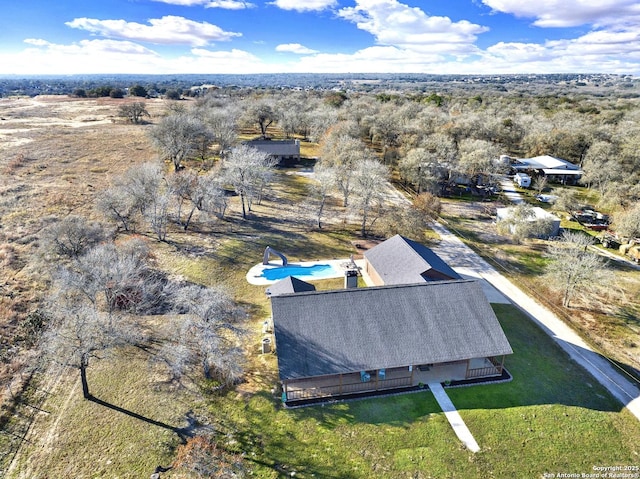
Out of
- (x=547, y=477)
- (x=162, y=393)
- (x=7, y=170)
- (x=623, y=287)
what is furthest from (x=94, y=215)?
(x=623, y=287)

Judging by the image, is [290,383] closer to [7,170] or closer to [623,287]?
[623,287]

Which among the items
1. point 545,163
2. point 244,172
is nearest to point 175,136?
point 244,172

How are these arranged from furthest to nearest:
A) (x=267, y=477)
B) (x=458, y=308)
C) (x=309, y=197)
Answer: (x=309, y=197), (x=458, y=308), (x=267, y=477)

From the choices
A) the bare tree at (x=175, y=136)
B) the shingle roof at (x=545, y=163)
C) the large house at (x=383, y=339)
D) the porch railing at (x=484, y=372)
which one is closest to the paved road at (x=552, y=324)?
the large house at (x=383, y=339)

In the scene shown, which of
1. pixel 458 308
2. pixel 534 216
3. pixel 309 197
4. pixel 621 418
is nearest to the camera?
pixel 621 418

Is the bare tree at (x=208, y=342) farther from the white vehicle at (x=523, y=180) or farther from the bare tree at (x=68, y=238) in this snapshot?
the white vehicle at (x=523, y=180)
